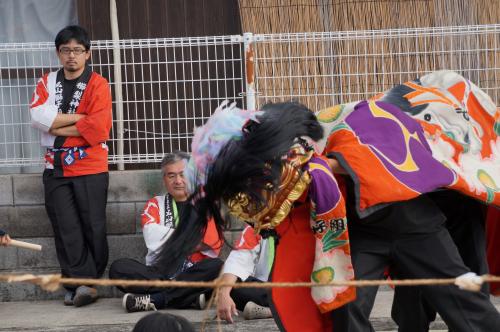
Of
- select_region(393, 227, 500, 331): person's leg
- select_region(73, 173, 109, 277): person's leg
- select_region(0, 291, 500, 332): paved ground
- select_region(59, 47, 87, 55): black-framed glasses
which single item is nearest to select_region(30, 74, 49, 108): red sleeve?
select_region(59, 47, 87, 55): black-framed glasses

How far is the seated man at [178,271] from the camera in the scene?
21.1ft

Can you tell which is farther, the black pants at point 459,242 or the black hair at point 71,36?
the black hair at point 71,36

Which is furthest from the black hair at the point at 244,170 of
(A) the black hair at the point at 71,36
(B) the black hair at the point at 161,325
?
(A) the black hair at the point at 71,36

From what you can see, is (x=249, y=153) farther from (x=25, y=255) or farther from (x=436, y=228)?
(x=25, y=255)

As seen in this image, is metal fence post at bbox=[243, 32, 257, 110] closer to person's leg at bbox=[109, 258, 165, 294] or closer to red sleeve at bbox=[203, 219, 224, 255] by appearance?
red sleeve at bbox=[203, 219, 224, 255]

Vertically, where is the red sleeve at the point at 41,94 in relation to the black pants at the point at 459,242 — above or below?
above

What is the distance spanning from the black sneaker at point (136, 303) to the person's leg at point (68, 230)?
50cm

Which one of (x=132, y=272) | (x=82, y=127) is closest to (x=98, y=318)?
(x=132, y=272)

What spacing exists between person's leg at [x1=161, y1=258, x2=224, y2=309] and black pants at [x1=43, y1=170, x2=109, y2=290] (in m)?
0.68

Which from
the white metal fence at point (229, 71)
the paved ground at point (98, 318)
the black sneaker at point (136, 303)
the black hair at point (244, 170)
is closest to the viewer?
the black hair at point (244, 170)

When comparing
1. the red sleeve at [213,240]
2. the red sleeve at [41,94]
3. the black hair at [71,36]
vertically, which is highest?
the black hair at [71,36]

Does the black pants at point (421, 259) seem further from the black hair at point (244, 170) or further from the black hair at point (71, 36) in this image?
the black hair at point (71, 36)

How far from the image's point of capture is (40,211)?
23.3 feet

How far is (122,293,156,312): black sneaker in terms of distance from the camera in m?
6.39
